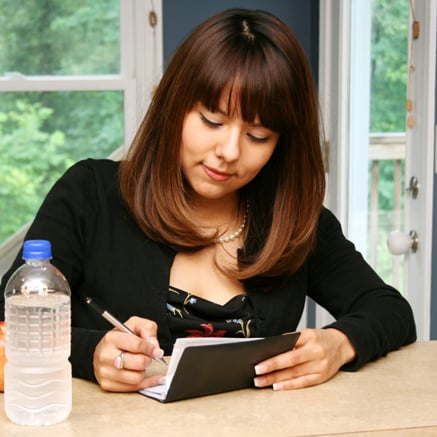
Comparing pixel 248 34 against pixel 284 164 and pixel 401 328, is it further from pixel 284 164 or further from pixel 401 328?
pixel 401 328

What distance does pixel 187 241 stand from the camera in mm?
1714

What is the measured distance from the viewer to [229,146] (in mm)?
1564

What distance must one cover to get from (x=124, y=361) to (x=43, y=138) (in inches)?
88.9

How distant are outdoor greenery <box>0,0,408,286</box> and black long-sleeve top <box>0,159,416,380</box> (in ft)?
5.63

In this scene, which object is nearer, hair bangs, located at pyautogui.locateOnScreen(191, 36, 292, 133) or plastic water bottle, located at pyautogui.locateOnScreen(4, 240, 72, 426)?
plastic water bottle, located at pyautogui.locateOnScreen(4, 240, 72, 426)

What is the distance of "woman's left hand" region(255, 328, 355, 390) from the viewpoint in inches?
55.4

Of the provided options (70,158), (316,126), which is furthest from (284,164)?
(70,158)

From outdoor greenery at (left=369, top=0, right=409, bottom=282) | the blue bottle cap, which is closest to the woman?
the blue bottle cap

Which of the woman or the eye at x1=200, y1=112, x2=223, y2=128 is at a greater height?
the eye at x1=200, y1=112, x2=223, y2=128

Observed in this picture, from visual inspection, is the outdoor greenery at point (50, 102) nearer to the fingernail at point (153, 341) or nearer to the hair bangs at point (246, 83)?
the hair bangs at point (246, 83)

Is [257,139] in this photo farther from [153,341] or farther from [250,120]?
[153,341]

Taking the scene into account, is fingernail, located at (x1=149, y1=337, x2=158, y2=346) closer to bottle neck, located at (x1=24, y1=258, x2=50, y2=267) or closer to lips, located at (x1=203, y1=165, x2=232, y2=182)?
bottle neck, located at (x1=24, y1=258, x2=50, y2=267)

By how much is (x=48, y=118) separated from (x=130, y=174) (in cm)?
185

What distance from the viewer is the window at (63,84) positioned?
344cm
